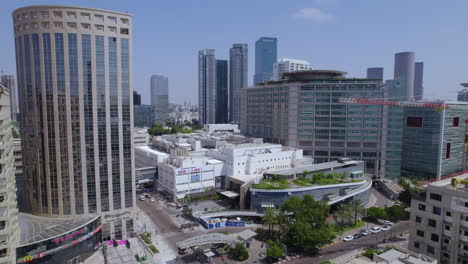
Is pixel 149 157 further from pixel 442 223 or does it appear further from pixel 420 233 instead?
pixel 442 223

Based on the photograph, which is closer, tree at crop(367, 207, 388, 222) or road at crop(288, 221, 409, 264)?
road at crop(288, 221, 409, 264)

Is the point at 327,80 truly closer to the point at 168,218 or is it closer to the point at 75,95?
the point at 168,218

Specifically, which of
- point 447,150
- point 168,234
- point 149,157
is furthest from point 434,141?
point 149,157

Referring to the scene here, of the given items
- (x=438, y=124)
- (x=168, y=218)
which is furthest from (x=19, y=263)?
(x=438, y=124)

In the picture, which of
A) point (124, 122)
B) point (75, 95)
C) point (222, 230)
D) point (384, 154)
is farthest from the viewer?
point (384, 154)

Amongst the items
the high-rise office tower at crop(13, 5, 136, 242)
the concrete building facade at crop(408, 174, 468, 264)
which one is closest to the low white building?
the high-rise office tower at crop(13, 5, 136, 242)

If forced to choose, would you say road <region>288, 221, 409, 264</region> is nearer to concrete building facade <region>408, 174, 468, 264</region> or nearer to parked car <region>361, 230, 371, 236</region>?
parked car <region>361, 230, 371, 236</region>

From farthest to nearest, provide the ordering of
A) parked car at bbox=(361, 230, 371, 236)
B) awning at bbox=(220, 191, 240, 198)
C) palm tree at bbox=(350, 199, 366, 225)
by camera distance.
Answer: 1. awning at bbox=(220, 191, 240, 198)
2. palm tree at bbox=(350, 199, 366, 225)
3. parked car at bbox=(361, 230, 371, 236)
